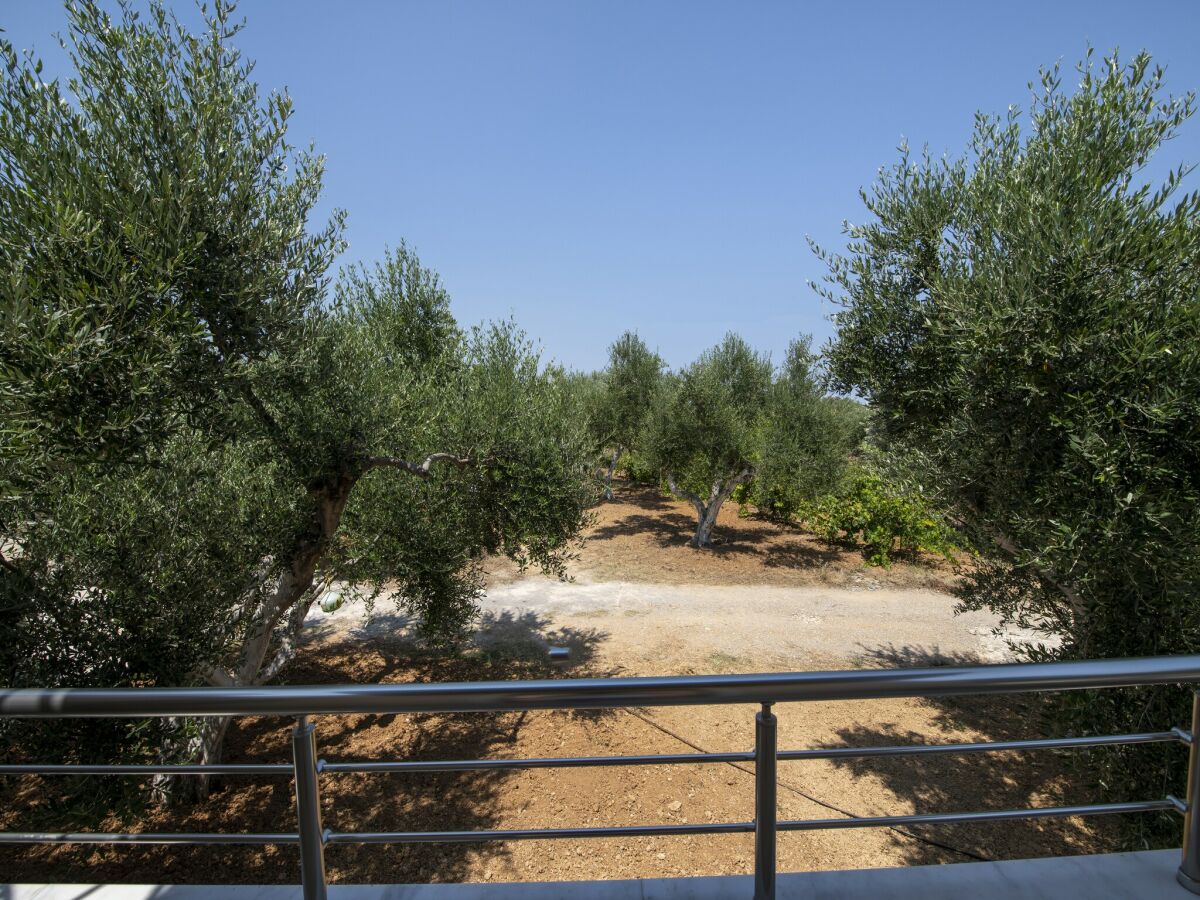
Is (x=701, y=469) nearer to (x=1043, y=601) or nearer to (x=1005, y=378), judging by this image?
(x=1043, y=601)

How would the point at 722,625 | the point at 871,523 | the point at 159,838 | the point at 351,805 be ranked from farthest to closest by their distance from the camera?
the point at 871,523, the point at 722,625, the point at 351,805, the point at 159,838

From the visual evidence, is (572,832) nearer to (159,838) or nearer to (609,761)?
(609,761)

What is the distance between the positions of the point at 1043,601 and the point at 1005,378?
2842 millimetres

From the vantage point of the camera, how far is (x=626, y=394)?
2244 centimetres

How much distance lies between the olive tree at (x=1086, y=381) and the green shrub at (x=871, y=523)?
10165mm

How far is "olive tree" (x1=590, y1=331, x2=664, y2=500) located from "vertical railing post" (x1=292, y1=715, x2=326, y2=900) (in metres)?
20.1

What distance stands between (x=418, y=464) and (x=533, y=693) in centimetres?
539

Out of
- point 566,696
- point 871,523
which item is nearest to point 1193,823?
point 566,696

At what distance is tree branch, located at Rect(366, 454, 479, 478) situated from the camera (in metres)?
5.98

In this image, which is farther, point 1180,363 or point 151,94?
point 151,94

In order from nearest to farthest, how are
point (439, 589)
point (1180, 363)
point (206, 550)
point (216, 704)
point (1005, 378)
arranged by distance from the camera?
point (216, 704)
point (1180, 363)
point (1005, 378)
point (206, 550)
point (439, 589)

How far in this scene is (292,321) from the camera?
193 inches

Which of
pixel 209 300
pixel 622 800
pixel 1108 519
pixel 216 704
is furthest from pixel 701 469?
pixel 216 704

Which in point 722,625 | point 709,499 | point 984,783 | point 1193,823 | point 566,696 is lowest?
point 984,783
